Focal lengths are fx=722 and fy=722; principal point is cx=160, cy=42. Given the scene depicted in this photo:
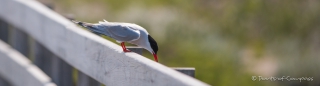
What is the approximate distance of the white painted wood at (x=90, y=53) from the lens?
9.04ft


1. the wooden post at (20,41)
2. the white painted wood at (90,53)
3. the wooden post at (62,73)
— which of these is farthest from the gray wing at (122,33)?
the wooden post at (20,41)

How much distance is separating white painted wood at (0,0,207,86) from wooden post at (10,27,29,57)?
105mm

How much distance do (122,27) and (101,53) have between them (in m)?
0.66

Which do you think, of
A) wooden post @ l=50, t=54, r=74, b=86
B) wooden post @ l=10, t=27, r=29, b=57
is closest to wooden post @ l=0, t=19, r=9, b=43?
wooden post @ l=10, t=27, r=29, b=57

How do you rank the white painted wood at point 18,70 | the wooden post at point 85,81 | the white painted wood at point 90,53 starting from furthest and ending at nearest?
1. the white painted wood at point 18,70
2. the wooden post at point 85,81
3. the white painted wood at point 90,53

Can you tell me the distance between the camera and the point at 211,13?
21.0 ft

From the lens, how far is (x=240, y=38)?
6031mm

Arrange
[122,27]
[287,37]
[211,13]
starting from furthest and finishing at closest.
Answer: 1. [211,13]
2. [287,37]
3. [122,27]

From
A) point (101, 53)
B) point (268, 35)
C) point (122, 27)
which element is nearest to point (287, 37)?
point (268, 35)

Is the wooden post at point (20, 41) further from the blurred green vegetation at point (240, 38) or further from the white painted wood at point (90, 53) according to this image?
the blurred green vegetation at point (240, 38)

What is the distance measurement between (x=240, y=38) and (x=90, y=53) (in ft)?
8.45

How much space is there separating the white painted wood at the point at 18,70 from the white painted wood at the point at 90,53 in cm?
20

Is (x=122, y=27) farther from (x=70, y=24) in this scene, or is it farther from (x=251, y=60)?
(x=251, y=60)

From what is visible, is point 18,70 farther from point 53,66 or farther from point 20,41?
point 53,66
